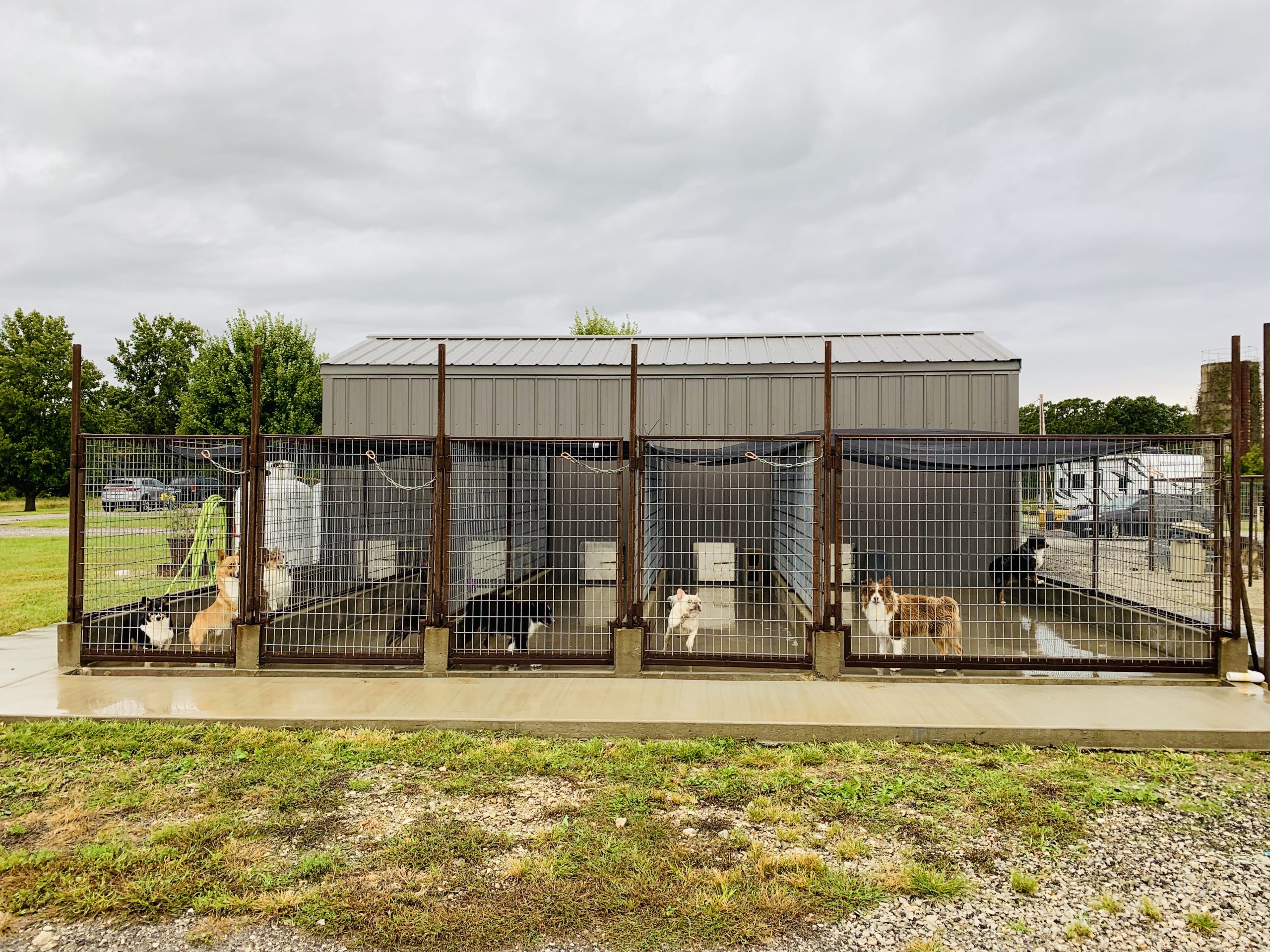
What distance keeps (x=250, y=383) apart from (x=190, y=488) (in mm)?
25537

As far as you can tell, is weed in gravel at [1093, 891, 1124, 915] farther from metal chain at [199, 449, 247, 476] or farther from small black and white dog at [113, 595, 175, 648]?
small black and white dog at [113, 595, 175, 648]

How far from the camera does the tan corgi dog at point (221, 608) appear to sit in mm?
→ 6316

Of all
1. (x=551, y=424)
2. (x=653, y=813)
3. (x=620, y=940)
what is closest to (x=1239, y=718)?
(x=653, y=813)

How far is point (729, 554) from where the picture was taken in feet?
34.2

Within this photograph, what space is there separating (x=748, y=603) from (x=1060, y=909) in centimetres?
659

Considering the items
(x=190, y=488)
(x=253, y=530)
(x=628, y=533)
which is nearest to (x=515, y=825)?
(x=628, y=533)

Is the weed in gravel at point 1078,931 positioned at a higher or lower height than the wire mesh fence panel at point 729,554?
lower

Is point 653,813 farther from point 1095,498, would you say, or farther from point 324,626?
point 1095,498

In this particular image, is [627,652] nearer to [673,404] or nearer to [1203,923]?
[1203,923]

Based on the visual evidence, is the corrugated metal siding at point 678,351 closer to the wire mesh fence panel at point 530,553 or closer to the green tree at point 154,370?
the wire mesh fence panel at point 530,553

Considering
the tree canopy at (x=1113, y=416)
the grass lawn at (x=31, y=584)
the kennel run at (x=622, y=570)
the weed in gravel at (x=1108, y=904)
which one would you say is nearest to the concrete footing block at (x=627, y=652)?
the kennel run at (x=622, y=570)

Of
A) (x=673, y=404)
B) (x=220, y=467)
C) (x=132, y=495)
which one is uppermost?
(x=673, y=404)

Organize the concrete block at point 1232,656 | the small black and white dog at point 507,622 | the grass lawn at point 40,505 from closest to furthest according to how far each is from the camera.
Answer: the concrete block at point 1232,656
the small black and white dog at point 507,622
the grass lawn at point 40,505

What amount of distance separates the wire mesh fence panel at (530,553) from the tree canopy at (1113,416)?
40.2 meters
